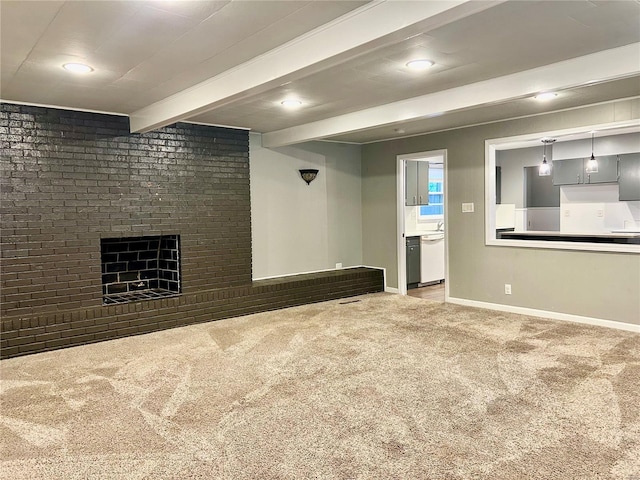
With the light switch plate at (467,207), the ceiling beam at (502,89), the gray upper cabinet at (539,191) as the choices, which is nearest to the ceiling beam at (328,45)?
the ceiling beam at (502,89)

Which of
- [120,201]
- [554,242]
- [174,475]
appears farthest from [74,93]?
[554,242]

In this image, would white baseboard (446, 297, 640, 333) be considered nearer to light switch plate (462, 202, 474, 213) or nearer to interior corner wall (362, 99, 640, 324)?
interior corner wall (362, 99, 640, 324)

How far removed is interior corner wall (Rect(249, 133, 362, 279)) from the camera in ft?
20.0

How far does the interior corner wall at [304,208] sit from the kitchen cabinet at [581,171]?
3270 millimetres

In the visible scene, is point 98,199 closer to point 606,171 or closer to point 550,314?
point 550,314

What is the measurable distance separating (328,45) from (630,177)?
20.3ft

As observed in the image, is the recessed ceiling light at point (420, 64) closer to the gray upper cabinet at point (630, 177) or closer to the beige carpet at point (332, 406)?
the beige carpet at point (332, 406)

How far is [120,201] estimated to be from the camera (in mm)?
4754

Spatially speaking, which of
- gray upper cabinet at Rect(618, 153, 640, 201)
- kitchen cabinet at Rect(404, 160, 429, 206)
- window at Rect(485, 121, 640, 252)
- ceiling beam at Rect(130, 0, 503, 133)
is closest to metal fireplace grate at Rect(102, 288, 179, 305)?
ceiling beam at Rect(130, 0, 503, 133)

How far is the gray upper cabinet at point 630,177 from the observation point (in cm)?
686

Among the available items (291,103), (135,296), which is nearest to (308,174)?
(291,103)

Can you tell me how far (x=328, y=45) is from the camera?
2.58 meters

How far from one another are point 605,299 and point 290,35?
13.1 ft

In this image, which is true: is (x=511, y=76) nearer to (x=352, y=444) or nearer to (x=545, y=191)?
(x=352, y=444)
